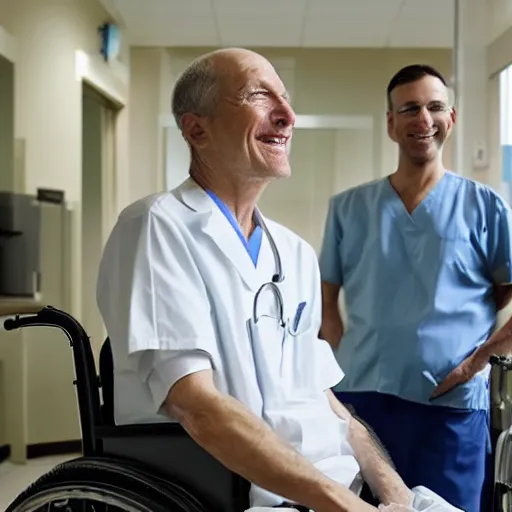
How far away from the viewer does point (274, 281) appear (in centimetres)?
108

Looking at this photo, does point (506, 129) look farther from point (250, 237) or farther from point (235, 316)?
point (235, 316)

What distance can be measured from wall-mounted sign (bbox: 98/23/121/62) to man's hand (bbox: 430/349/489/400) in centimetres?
151

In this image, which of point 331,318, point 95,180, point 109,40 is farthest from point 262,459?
point 109,40

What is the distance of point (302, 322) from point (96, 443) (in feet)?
1.17

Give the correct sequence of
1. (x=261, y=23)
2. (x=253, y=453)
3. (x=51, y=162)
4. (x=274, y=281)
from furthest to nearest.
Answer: (x=261, y=23), (x=51, y=162), (x=274, y=281), (x=253, y=453)

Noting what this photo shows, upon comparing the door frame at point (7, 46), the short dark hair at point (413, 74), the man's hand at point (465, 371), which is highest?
the door frame at point (7, 46)

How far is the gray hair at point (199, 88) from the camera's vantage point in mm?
Result: 1080

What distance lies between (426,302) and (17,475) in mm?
1163

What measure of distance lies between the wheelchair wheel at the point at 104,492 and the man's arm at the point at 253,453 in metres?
0.07

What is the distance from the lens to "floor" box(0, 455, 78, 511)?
5.99 feet

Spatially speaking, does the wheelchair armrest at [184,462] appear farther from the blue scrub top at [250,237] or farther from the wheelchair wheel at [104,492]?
the blue scrub top at [250,237]

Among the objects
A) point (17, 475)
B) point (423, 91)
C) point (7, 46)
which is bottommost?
point (17, 475)

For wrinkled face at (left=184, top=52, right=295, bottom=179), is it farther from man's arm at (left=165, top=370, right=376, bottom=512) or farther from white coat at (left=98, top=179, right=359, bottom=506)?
man's arm at (left=165, top=370, right=376, bottom=512)

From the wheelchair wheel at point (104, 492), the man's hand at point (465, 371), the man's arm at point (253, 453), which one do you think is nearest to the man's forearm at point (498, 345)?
the man's hand at point (465, 371)
